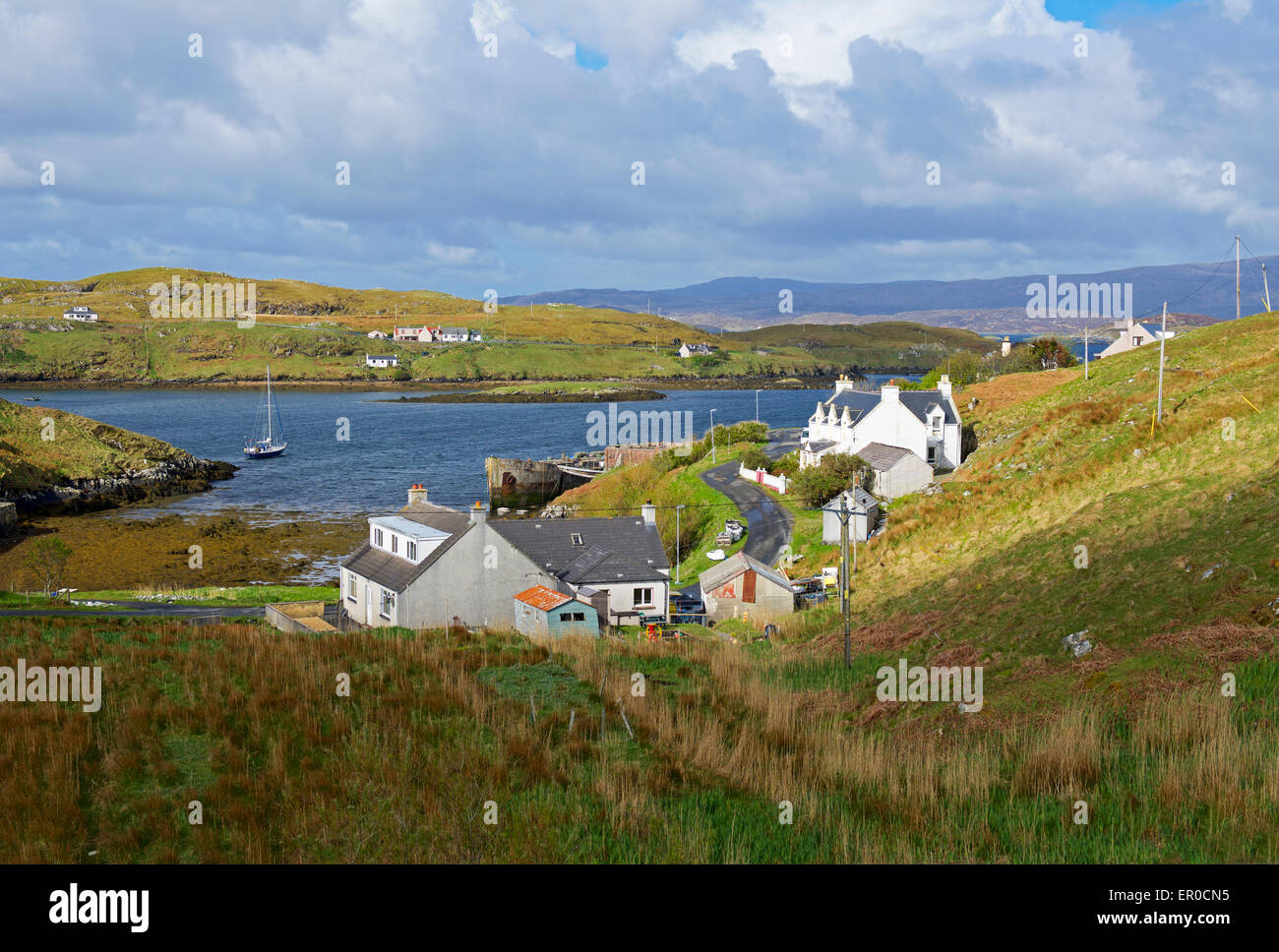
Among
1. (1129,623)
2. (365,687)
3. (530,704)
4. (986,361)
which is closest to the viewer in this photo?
(530,704)

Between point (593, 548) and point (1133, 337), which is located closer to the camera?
point (593, 548)

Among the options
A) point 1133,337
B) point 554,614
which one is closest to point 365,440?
point 1133,337

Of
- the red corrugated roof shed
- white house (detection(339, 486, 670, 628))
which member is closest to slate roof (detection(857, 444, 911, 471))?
white house (detection(339, 486, 670, 628))

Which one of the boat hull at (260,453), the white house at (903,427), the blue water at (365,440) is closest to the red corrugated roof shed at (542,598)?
the white house at (903,427)

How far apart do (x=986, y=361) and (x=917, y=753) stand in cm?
10508

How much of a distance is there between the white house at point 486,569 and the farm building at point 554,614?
48.7 inches

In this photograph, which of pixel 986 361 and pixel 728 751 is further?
pixel 986 361

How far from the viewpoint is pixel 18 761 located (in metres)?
10.0

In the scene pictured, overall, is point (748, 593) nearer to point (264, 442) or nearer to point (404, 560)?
point (404, 560)

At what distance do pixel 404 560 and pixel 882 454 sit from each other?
115ft

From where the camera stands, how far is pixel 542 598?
32.7 meters

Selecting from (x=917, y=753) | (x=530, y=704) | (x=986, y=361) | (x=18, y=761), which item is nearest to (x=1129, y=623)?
(x=917, y=753)
